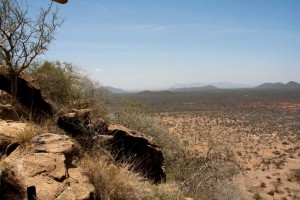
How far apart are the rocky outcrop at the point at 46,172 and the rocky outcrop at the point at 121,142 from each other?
3.31 m

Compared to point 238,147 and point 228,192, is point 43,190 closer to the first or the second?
point 228,192

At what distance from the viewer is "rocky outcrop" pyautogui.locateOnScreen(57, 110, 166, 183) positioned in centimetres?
896


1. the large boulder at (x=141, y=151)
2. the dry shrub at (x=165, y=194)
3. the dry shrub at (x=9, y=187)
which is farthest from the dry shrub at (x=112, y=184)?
the large boulder at (x=141, y=151)

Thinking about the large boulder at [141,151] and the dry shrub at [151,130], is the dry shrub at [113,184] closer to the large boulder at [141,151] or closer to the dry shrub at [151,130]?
the large boulder at [141,151]

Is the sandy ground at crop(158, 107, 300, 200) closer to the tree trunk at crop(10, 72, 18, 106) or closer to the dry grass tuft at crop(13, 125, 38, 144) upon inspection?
the tree trunk at crop(10, 72, 18, 106)

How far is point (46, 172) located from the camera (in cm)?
470

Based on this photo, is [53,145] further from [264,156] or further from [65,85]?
[264,156]

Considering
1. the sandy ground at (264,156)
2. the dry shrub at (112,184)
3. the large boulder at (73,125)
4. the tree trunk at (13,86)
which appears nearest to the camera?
the dry shrub at (112,184)

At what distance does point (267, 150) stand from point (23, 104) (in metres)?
23.1

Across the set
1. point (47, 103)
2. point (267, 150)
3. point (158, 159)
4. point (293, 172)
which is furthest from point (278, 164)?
point (47, 103)

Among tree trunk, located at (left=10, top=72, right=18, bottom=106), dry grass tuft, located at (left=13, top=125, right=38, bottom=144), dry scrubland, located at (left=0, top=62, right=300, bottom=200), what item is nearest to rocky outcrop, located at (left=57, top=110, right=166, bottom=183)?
dry scrubland, located at (left=0, top=62, right=300, bottom=200)

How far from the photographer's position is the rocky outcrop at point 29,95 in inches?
365

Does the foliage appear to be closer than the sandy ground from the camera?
Yes

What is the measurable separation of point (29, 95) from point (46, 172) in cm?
529
